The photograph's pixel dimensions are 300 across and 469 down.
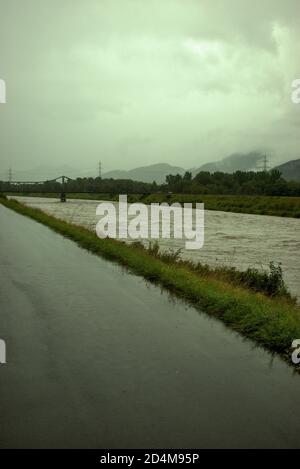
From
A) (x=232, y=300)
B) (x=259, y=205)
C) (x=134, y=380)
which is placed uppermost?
(x=259, y=205)

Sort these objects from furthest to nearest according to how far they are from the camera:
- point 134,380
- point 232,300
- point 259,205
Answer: point 259,205 → point 232,300 → point 134,380

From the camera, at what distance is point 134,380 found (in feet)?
23.5

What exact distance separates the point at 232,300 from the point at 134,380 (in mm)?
5343

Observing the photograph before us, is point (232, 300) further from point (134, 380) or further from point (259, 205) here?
point (259, 205)

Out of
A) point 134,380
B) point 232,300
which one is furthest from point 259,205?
point 134,380

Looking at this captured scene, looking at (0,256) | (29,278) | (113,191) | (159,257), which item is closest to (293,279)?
(159,257)

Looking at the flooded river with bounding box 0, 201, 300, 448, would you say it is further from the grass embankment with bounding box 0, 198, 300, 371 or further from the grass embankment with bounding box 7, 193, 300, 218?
the grass embankment with bounding box 7, 193, 300, 218

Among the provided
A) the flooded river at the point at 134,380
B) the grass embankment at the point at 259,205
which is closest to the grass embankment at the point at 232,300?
the flooded river at the point at 134,380

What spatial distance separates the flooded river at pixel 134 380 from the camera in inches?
220

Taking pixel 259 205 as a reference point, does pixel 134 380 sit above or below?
below

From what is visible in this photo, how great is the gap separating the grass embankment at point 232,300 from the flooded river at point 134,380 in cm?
42

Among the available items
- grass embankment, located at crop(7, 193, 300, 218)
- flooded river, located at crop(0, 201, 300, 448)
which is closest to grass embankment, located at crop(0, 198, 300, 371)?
flooded river, located at crop(0, 201, 300, 448)

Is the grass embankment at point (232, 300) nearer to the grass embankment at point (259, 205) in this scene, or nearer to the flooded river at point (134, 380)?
the flooded river at point (134, 380)

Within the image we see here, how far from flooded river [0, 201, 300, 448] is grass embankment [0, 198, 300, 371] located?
42 cm
